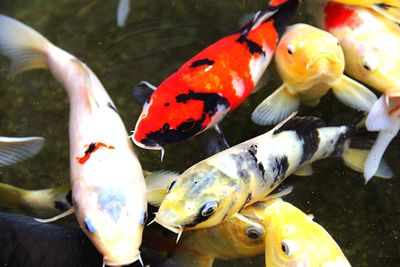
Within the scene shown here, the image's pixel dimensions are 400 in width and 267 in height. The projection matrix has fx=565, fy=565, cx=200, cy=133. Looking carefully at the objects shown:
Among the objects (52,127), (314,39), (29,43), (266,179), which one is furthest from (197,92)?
(52,127)

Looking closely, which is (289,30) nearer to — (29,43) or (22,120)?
(29,43)

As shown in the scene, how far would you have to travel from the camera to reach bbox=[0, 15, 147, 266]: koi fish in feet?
7.19

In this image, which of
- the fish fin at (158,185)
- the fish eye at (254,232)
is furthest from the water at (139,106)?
the fish fin at (158,185)

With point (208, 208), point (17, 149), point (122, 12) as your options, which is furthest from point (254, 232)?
point (122, 12)

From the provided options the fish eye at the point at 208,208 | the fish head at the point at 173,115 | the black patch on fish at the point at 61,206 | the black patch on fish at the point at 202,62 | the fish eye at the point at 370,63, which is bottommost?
the black patch on fish at the point at 61,206

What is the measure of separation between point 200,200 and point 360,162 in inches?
42.4

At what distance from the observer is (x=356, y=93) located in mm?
2883

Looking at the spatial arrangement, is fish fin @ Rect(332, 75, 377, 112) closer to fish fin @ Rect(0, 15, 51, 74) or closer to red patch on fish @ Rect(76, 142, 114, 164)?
red patch on fish @ Rect(76, 142, 114, 164)

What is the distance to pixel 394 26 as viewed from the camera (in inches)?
116

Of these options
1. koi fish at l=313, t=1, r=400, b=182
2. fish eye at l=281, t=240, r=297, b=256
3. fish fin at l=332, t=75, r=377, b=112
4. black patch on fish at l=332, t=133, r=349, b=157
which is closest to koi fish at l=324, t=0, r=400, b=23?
koi fish at l=313, t=1, r=400, b=182

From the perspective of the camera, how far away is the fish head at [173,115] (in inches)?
94.1

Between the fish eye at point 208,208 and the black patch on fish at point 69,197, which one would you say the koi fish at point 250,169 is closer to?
the fish eye at point 208,208

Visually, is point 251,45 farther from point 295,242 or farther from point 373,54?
point 295,242

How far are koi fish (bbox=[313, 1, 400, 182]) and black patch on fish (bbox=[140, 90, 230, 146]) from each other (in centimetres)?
75
